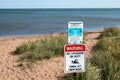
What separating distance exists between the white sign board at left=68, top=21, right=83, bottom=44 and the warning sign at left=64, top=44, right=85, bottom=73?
109mm

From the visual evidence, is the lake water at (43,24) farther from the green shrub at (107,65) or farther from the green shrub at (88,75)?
the green shrub at (88,75)

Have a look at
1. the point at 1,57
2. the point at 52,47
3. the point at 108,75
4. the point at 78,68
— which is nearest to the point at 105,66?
the point at 108,75

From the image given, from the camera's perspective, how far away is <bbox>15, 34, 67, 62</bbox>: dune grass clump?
996cm

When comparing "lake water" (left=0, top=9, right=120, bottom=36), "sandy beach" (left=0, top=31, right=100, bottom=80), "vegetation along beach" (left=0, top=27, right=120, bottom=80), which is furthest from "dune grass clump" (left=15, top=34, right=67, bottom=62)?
"lake water" (left=0, top=9, right=120, bottom=36)

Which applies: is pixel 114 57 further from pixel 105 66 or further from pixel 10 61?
pixel 10 61

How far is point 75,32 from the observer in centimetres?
648

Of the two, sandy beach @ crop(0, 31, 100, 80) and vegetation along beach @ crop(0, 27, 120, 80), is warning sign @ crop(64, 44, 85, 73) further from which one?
sandy beach @ crop(0, 31, 100, 80)

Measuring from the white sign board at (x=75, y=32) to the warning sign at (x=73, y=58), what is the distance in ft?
0.36

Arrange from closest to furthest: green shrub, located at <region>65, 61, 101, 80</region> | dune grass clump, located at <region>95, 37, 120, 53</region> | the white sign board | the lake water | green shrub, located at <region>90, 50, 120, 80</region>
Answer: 1. the white sign board
2. green shrub, located at <region>65, 61, 101, 80</region>
3. green shrub, located at <region>90, 50, 120, 80</region>
4. dune grass clump, located at <region>95, 37, 120, 53</region>
5. the lake water

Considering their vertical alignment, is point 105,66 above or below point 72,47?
below

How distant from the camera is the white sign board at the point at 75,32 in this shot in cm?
640

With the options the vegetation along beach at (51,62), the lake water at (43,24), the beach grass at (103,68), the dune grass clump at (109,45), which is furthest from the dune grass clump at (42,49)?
the lake water at (43,24)

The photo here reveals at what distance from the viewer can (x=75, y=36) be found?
21.3ft

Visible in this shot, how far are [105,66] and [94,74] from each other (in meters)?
0.64
